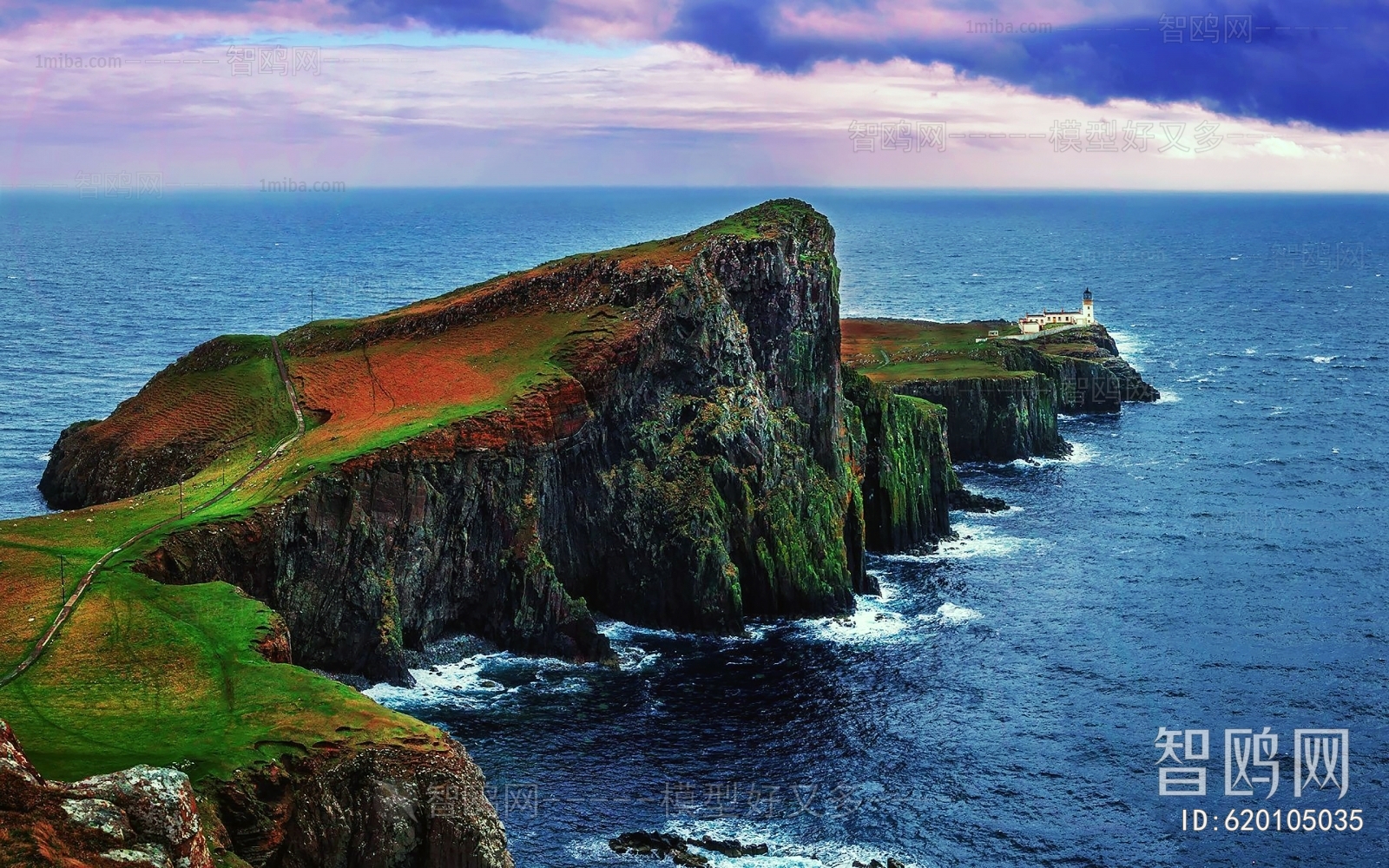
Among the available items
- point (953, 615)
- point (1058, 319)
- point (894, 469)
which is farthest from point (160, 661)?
point (1058, 319)

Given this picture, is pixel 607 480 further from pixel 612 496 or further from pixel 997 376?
pixel 997 376

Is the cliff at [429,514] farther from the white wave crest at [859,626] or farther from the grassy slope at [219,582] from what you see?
the white wave crest at [859,626]

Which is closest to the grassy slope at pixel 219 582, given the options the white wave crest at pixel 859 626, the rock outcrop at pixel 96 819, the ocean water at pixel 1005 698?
the rock outcrop at pixel 96 819

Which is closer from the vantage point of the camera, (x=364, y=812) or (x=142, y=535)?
(x=364, y=812)

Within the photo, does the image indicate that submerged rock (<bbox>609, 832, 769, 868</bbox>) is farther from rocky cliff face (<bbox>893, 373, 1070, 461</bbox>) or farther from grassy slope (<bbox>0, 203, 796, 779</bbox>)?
rocky cliff face (<bbox>893, 373, 1070, 461</bbox>)

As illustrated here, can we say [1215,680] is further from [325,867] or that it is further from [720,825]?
[325,867]

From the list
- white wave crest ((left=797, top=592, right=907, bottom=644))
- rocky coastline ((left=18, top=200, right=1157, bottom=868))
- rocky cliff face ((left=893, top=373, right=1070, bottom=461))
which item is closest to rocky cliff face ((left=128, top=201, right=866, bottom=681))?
rocky coastline ((left=18, top=200, right=1157, bottom=868))

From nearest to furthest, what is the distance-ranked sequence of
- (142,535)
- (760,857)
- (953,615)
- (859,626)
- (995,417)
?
(760,857) < (142,535) < (859,626) < (953,615) < (995,417)
